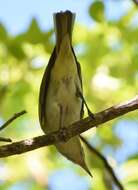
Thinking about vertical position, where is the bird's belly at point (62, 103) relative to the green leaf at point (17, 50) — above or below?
below

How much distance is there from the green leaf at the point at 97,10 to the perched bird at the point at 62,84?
2.14 ft

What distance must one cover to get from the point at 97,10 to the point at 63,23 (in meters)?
0.79

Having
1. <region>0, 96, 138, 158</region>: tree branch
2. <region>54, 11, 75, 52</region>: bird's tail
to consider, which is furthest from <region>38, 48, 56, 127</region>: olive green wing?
<region>0, 96, 138, 158</region>: tree branch

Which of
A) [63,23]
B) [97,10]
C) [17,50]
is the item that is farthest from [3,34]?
[63,23]

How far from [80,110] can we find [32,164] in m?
2.04

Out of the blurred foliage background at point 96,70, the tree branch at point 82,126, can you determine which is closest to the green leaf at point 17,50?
the blurred foliage background at point 96,70

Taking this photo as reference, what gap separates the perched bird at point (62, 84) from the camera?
140 inches

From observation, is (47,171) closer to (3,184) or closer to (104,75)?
(3,184)

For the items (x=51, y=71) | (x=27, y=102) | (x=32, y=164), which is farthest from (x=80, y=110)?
(x=32, y=164)

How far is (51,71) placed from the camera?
368 cm

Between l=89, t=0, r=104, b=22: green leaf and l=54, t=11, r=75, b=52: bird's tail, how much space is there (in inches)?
28.1

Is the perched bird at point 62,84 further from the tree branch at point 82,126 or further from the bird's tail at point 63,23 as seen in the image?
the tree branch at point 82,126

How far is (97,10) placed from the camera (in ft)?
13.9

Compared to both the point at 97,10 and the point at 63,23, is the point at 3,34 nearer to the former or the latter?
the point at 97,10
